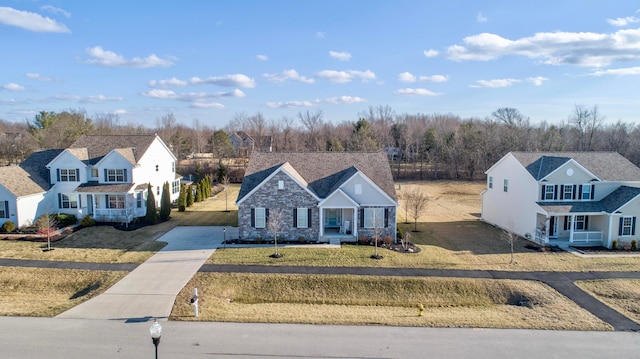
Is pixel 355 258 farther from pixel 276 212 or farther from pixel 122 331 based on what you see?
pixel 122 331

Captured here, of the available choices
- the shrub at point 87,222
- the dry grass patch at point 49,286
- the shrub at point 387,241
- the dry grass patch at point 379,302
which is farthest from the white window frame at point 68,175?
the shrub at point 387,241

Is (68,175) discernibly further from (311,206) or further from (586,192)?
(586,192)

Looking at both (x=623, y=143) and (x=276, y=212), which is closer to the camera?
(x=276, y=212)

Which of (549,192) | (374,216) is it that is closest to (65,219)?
(374,216)

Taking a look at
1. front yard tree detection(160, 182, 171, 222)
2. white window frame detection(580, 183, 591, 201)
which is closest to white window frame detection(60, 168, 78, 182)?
front yard tree detection(160, 182, 171, 222)

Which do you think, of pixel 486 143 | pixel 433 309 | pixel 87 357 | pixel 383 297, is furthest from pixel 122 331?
pixel 486 143

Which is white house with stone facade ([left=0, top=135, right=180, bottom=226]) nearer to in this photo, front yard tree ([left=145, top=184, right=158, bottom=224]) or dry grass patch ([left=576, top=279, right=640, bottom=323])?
front yard tree ([left=145, top=184, right=158, bottom=224])

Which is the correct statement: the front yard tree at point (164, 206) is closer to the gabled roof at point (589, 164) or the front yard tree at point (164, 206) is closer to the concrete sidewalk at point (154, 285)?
the concrete sidewalk at point (154, 285)
